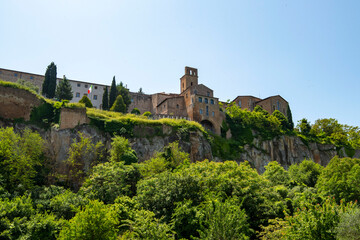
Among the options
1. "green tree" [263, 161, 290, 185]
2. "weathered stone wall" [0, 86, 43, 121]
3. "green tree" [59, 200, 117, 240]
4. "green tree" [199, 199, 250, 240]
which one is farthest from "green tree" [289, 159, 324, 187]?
"weathered stone wall" [0, 86, 43, 121]

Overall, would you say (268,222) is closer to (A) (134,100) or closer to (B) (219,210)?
(B) (219,210)

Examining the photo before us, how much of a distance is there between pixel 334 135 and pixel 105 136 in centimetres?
4809

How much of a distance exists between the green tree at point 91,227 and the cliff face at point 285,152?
3207cm

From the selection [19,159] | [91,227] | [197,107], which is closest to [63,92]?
[197,107]

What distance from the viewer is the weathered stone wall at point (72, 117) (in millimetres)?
37562

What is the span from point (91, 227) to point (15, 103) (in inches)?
920

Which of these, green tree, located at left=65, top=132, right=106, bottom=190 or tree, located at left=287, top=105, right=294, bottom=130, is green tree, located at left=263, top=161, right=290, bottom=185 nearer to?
green tree, located at left=65, top=132, right=106, bottom=190

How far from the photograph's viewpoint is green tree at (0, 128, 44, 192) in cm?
2890

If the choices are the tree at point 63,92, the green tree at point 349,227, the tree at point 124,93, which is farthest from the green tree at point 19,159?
the tree at point 124,93

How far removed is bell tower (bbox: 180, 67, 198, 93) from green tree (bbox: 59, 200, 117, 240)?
4410 centimetres

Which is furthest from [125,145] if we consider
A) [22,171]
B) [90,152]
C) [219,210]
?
[219,210]

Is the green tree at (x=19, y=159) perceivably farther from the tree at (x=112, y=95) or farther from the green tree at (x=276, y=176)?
the green tree at (x=276, y=176)

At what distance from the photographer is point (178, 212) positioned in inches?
896

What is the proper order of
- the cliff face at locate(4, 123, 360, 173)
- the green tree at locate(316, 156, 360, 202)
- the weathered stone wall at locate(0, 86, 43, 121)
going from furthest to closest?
the weathered stone wall at locate(0, 86, 43, 121) < the cliff face at locate(4, 123, 360, 173) < the green tree at locate(316, 156, 360, 202)
